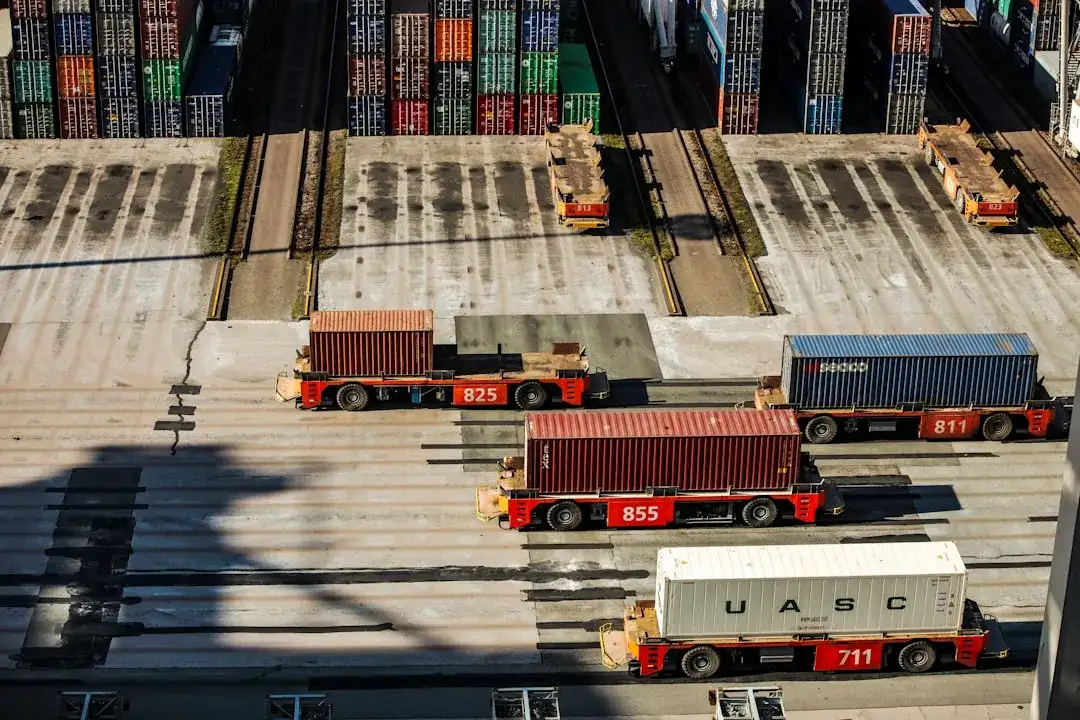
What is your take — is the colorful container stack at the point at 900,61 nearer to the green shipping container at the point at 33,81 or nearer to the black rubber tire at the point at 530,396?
the black rubber tire at the point at 530,396

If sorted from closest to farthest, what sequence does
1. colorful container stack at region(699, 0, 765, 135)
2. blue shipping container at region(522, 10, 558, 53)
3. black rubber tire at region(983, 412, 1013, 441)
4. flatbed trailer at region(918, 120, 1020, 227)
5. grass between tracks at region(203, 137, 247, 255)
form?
black rubber tire at region(983, 412, 1013, 441) < grass between tracks at region(203, 137, 247, 255) < flatbed trailer at region(918, 120, 1020, 227) < colorful container stack at region(699, 0, 765, 135) < blue shipping container at region(522, 10, 558, 53)

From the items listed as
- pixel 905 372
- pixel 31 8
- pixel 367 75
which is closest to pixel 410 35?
pixel 367 75

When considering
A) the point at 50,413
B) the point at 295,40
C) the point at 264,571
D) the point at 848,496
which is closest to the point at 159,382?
the point at 50,413

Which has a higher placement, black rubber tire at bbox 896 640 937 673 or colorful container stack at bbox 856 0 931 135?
colorful container stack at bbox 856 0 931 135

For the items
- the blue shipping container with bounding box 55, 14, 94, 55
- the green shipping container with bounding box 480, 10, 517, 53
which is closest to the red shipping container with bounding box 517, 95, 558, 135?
the green shipping container with bounding box 480, 10, 517, 53

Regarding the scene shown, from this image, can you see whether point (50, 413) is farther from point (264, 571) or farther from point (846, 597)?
point (846, 597)

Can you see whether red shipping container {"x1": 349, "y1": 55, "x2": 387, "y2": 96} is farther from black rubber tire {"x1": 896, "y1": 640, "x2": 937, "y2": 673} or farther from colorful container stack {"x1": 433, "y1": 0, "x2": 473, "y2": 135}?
black rubber tire {"x1": 896, "y1": 640, "x2": 937, "y2": 673}

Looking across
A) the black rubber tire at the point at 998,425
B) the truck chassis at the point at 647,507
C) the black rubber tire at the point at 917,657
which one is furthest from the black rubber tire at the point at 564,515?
the black rubber tire at the point at 998,425
